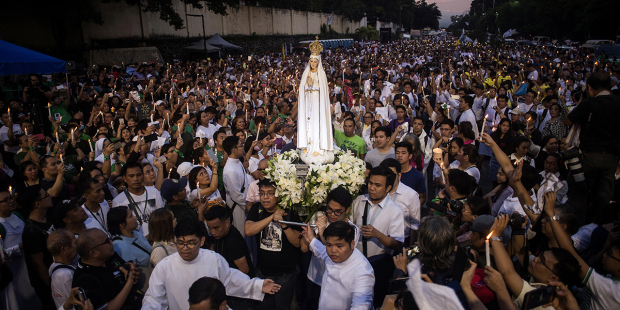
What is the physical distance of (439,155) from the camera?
5.02 m

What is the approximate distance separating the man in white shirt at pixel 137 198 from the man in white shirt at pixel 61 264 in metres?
1.27

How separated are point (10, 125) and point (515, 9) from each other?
3588 inches

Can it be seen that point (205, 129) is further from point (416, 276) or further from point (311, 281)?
point (416, 276)

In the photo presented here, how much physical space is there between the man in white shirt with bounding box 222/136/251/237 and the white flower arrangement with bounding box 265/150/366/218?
158cm

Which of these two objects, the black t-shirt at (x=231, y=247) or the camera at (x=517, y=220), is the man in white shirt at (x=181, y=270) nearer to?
the black t-shirt at (x=231, y=247)

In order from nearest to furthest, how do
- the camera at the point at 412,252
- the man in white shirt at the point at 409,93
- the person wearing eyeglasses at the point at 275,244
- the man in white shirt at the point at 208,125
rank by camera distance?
the camera at the point at 412,252, the person wearing eyeglasses at the point at 275,244, the man in white shirt at the point at 208,125, the man in white shirt at the point at 409,93

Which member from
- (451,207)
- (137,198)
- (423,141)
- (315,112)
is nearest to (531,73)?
(423,141)

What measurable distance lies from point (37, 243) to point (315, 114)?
3384 mm

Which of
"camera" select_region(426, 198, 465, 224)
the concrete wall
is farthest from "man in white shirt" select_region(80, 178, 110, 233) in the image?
the concrete wall

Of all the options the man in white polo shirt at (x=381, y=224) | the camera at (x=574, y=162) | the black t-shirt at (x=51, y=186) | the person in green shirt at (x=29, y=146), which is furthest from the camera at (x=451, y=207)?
the person in green shirt at (x=29, y=146)

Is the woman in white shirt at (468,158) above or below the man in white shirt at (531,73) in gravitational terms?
below

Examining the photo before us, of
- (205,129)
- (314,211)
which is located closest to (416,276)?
(314,211)

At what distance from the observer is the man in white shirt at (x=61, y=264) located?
349 cm

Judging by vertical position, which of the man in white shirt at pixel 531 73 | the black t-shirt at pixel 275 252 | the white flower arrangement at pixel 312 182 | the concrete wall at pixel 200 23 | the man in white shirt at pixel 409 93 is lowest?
the black t-shirt at pixel 275 252
